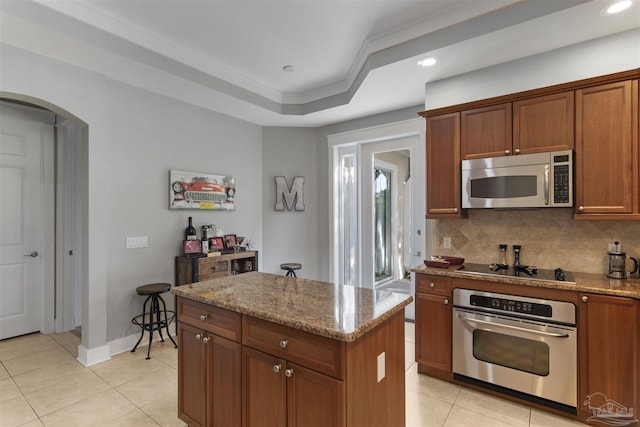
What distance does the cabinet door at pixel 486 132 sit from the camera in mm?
2693

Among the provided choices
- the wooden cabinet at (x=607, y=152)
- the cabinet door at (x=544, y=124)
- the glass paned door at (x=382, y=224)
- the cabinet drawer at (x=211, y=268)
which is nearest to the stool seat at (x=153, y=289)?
the cabinet drawer at (x=211, y=268)

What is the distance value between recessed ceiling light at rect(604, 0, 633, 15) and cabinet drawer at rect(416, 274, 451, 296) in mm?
2176

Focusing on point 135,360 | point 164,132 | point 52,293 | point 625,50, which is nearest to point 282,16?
point 164,132

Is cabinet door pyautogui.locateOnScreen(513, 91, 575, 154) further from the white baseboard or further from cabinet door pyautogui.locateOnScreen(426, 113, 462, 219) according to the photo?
the white baseboard

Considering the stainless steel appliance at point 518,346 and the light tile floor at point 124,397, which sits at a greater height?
the stainless steel appliance at point 518,346

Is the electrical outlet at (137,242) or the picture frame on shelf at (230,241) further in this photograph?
the picture frame on shelf at (230,241)

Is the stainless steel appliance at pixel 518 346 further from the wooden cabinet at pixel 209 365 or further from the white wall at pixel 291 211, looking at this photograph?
the white wall at pixel 291 211

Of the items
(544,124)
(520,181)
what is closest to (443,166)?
(520,181)

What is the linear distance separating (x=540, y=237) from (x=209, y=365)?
2883 millimetres

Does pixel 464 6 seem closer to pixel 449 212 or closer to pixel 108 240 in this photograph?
pixel 449 212

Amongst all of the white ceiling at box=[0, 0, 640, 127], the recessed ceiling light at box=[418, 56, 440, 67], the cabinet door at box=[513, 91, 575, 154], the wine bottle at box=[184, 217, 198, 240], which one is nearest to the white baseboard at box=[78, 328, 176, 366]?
the wine bottle at box=[184, 217, 198, 240]

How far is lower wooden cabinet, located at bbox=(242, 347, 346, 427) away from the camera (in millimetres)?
1374

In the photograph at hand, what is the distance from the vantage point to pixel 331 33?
285 cm

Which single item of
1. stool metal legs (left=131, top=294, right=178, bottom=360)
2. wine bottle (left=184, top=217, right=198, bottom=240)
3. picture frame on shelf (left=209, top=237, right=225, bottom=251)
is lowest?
stool metal legs (left=131, top=294, right=178, bottom=360)
